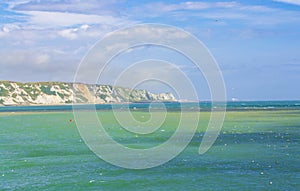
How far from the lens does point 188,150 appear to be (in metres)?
53.6

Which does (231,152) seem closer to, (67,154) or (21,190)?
(67,154)

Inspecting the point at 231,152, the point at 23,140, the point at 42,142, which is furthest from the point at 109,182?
the point at 23,140

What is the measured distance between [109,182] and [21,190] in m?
6.74

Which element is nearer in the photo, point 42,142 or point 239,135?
point 42,142

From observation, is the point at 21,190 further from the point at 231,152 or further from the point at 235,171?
the point at 231,152

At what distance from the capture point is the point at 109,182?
1471 inches

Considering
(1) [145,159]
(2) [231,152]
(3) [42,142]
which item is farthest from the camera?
(3) [42,142]

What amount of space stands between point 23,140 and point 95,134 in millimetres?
11770

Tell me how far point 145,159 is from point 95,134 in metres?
28.4

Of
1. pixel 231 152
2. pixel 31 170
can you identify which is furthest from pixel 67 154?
pixel 231 152

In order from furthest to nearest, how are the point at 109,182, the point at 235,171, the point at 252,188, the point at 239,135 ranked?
1. the point at 239,135
2. the point at 235,171
3. the point at 109,182
4. the point at 252,188

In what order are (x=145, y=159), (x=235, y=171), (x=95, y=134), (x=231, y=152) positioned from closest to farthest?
(x=235, y=171)
(x=145, y=159)
(x=231, y=152)
(x=95, y=134)

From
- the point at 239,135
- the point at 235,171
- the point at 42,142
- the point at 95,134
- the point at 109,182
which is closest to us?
the point at 109,182

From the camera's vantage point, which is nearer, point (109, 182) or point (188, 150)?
point (109, 182)
